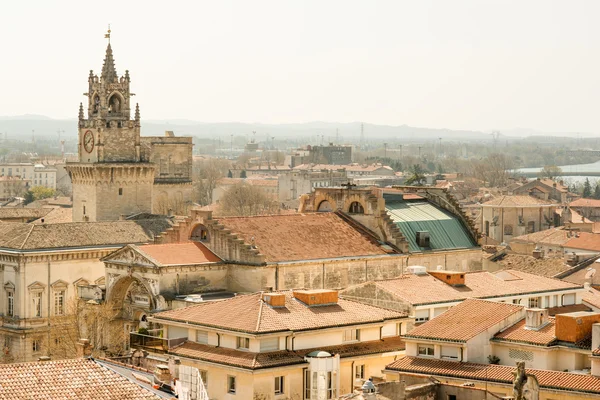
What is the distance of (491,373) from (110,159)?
50.1 meters

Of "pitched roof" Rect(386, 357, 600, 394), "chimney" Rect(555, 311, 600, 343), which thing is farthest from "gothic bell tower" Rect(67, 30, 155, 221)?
"chimney" Rect(555, 311, 600, 343)

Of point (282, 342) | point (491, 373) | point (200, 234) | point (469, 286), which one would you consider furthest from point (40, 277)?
point (491, 373)

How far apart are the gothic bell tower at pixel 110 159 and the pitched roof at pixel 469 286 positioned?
33.1 metres

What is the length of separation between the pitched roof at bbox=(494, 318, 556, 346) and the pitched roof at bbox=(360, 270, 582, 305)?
826 cm

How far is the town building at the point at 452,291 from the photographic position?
58.3 meters

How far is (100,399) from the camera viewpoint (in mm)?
33844

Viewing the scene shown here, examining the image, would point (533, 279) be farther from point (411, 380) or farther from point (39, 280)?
point (39, 280)

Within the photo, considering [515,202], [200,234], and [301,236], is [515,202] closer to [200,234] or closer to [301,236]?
[301,236]

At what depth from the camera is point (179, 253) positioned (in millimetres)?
64562

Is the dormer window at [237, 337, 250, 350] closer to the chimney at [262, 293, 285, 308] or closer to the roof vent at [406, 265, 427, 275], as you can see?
the chimney at [262, 293, 285, 308]

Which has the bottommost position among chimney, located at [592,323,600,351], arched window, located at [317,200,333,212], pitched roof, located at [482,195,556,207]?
pitched roof, located at [482,195,556,207]

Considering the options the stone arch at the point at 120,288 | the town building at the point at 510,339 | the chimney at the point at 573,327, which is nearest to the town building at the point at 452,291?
the town building at the point at 510,339

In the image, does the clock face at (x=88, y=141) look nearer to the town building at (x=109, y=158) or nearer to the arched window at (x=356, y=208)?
the town building at (x=109, y=158)

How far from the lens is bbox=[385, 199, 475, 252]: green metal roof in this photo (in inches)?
2864
